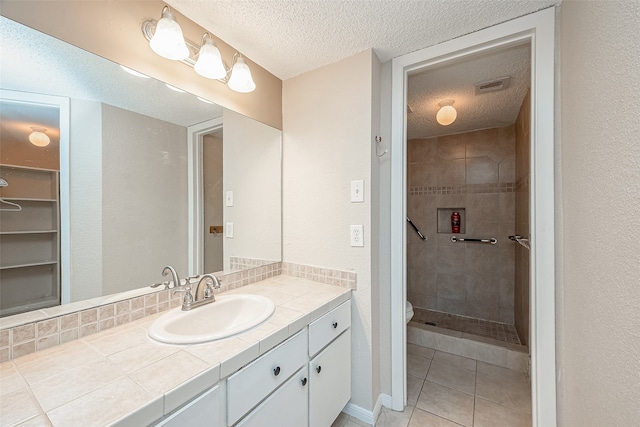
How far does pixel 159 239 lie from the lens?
117 cm

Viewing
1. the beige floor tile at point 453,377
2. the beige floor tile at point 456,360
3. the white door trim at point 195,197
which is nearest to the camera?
the white door trim at point 195,197

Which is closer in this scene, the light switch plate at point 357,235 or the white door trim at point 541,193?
the white door trim at point 541,193

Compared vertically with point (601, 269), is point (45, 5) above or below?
above

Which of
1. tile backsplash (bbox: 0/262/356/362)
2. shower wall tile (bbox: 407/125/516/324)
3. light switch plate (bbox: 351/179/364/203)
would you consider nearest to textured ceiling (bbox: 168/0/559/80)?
light switch plate (bbox: 351/179/364/203)

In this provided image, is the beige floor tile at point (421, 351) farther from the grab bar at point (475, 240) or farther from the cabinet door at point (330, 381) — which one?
the grab bar at point (475, 240)

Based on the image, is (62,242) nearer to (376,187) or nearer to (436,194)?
(376,187)

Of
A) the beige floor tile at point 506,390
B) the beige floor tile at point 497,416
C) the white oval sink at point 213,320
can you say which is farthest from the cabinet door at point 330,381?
the beige floor tile at point 506,390

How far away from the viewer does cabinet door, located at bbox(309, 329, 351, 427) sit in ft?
3.70

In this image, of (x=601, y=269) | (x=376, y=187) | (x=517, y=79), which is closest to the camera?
(x=601, y=269)

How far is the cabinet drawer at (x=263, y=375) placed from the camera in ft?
2.53

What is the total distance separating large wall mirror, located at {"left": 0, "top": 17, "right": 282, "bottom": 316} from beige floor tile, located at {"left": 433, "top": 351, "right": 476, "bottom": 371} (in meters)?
1.85

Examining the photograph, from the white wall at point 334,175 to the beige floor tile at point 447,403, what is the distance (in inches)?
17.9

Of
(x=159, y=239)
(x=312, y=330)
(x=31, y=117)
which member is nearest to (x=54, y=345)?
(x=159, y=239)

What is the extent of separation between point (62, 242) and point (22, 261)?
11cm
